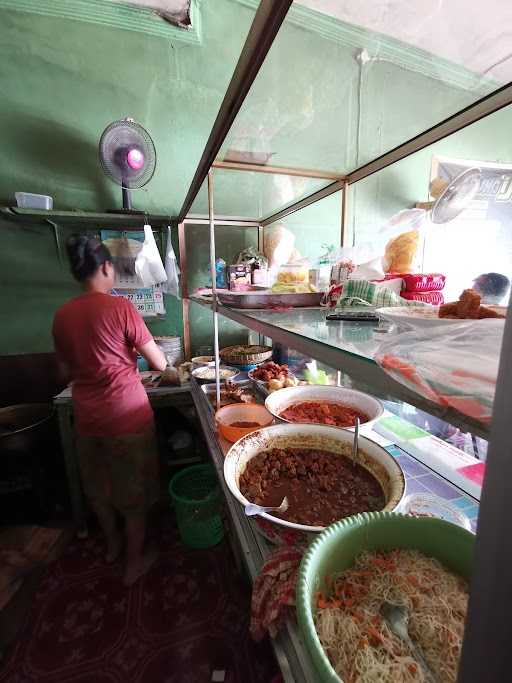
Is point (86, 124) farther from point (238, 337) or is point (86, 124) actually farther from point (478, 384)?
point (478, 384)

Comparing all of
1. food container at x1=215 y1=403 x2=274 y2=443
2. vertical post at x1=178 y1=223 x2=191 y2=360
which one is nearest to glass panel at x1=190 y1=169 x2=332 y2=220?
vertical post at x1=178 y1=223 x2=191 y2=360

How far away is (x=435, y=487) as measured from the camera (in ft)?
3.14

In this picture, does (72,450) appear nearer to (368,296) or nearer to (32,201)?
(32,201)

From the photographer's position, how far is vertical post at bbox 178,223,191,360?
Result: 2.62 metres

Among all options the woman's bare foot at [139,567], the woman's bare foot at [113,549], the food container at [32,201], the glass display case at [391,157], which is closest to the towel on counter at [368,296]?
the glass display case at [391,157]

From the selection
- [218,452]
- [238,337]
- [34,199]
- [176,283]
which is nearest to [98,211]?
[34,199]

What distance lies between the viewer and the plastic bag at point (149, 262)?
79.3 inches

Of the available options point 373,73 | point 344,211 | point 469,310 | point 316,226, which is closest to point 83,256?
point 344,211

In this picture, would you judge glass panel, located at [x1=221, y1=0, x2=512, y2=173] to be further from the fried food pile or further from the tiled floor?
the tiled floor

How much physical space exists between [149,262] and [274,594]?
194 centimetres

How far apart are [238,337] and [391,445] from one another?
6.28ft

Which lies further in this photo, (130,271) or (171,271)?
(130,271)

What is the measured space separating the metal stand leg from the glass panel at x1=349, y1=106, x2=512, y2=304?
6.71ft

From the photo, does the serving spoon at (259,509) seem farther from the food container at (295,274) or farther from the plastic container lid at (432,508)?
the food container at (295,274)
